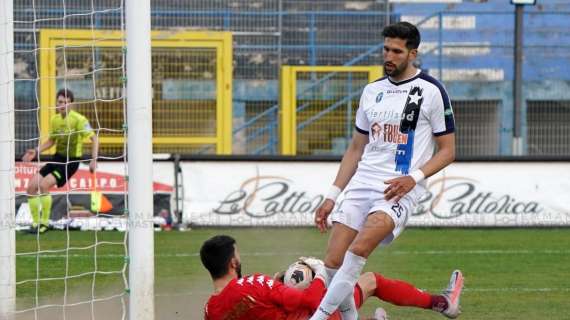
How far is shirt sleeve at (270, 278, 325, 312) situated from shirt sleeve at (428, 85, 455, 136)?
118 centimetres

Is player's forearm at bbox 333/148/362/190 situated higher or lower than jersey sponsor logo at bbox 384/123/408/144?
lower

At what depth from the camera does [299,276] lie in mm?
6324

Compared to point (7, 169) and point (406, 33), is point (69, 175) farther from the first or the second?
point (406, 33)

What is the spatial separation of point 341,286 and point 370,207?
2.05ft

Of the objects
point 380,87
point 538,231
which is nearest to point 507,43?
point 538,231

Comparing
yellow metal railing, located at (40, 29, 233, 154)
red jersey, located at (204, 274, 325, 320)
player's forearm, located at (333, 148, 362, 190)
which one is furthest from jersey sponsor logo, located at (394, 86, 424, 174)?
yellow metal railing, located at (40, 29, 233, 154)

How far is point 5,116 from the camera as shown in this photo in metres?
7.66

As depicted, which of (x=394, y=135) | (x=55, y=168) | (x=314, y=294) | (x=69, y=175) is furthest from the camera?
(x=69, y=175)

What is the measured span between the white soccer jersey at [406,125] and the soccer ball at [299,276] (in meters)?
0.66

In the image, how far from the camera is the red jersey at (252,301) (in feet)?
18.4

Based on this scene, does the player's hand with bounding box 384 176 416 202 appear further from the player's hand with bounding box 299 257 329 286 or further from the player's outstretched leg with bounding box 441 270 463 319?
the player's outstretched leg with bounding box 441 270 463 319

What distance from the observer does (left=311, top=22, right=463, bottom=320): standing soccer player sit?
6.10 meters

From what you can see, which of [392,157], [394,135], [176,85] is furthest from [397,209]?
[176,85]

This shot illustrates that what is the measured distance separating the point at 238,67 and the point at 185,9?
4.99ft
